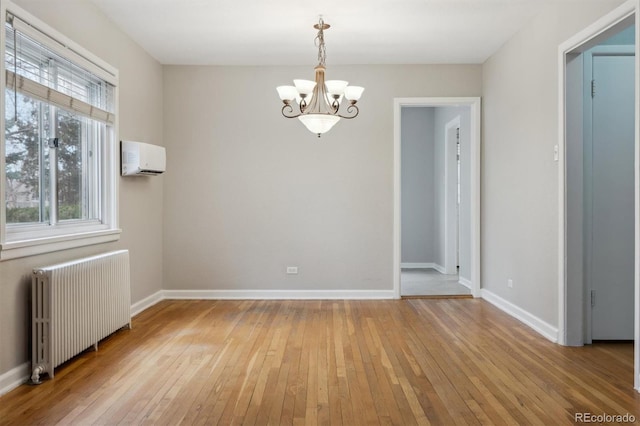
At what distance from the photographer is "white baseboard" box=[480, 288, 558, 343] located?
162 inches

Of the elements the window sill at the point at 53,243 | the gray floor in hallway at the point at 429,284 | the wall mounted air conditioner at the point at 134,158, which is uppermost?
the wall mounted air conditioner at the point at 134,158

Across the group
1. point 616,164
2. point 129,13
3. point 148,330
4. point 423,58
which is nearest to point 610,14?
point 616,164

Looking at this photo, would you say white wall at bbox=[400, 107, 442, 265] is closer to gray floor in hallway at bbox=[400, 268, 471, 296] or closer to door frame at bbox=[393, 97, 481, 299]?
gray floor in hallway at bbox=[400, 268, 471, 296]

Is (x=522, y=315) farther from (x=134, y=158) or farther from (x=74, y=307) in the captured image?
(x=134, y=158)

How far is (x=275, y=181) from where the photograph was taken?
19.5ft

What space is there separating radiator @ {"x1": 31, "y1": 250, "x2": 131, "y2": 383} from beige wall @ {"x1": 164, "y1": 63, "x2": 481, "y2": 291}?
172cm

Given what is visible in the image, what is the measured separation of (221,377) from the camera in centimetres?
323

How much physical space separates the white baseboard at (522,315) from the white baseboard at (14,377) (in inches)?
153

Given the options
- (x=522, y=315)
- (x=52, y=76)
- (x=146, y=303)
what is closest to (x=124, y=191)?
(x=146, y=303)

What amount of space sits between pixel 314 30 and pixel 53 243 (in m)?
2.95

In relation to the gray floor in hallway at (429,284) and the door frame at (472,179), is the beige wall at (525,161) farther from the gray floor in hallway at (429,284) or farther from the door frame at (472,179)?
the gray floor in hallway at (429,284)

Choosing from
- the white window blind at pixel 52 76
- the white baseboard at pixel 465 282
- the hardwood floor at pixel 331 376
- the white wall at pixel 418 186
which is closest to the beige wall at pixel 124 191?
the white window blind at pixel 52 76

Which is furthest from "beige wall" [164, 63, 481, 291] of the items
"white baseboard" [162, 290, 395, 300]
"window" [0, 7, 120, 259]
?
"window" [0, 7, 120, 259]

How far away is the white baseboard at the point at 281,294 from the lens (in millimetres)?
5926
